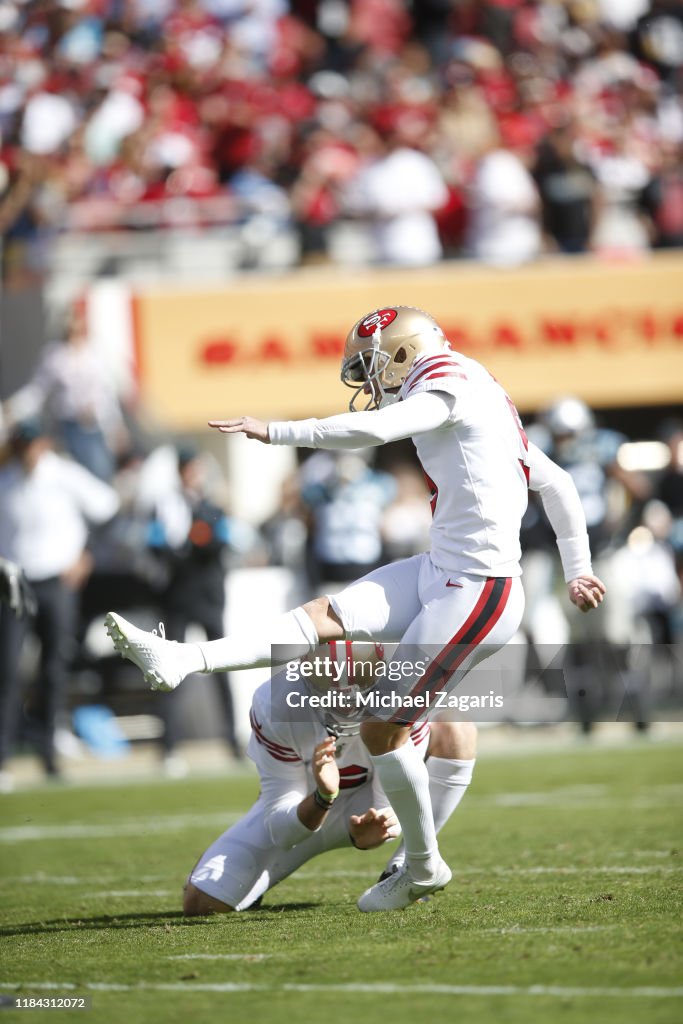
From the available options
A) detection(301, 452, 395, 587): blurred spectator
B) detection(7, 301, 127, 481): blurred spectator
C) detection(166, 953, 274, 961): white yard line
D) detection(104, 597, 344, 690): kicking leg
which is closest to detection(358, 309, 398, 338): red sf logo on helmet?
detection(104, 597, 344, 690): kicking leg

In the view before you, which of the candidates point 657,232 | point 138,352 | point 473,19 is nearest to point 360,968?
point 138,352

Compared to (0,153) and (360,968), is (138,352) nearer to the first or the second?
(0,153)

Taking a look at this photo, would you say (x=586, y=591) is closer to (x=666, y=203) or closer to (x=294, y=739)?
(x=294, y=739)

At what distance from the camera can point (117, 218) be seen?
1379cm

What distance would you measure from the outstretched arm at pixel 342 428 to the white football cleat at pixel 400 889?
128 centimetres

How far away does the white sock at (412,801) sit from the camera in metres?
4.61

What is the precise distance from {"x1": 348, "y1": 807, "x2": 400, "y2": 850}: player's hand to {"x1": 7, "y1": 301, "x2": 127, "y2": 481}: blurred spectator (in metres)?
7.96

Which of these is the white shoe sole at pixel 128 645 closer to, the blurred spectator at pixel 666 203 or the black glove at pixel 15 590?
the black glove at pixel 15 590

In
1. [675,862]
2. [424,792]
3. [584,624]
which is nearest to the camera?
[424,792]

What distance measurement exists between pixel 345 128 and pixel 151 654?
37.0 ft

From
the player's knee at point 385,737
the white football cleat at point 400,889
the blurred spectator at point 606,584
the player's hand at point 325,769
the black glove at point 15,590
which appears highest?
the black glove at point 15,590

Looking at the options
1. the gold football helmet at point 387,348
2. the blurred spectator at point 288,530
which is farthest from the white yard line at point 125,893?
the blurred spectator at point 288,530

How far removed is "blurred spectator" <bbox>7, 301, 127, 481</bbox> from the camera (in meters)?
12.5

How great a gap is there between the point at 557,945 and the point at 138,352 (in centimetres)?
1006
